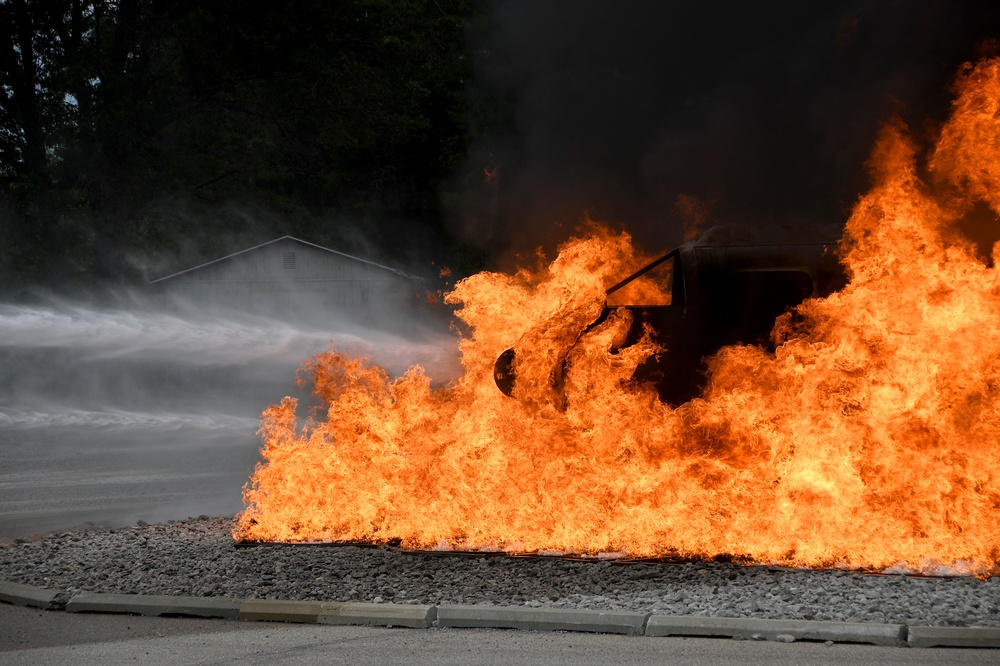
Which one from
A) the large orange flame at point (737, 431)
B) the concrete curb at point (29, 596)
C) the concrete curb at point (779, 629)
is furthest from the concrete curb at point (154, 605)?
the concrete curb at point (779, 629)

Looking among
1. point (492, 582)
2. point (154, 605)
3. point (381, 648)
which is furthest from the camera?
point (492, 582)

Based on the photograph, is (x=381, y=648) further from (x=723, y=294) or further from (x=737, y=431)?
(x=723, y=294)

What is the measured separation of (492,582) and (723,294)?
3.86 m

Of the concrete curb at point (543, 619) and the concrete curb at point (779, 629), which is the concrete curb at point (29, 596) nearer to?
the concrete curb at point (543, 619)

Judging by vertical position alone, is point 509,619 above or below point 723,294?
below

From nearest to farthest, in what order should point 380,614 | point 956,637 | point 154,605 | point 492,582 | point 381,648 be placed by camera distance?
point 956,637
point 381,648
point 380,614
point 154,605
point 492,582

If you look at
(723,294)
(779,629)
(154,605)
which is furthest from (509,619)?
(723,294)

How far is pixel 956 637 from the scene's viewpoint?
19.9 feet

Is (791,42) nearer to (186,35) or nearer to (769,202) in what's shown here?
(769,202)

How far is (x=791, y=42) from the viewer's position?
10742 mm

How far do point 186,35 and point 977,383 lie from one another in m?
23.8

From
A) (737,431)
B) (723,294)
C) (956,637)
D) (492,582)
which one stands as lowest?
(956,637)

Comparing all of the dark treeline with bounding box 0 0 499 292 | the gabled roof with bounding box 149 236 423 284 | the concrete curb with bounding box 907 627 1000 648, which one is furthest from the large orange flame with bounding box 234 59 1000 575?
the gabled roof with bounding box 149 236 423 284

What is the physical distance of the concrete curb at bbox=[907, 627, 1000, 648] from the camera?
604cm
